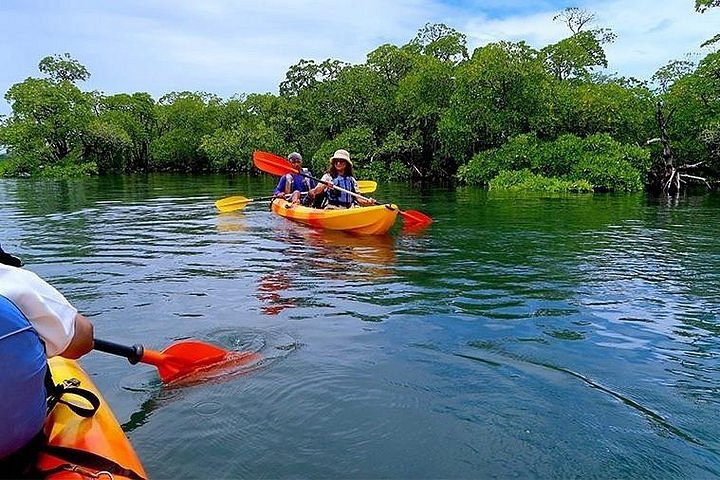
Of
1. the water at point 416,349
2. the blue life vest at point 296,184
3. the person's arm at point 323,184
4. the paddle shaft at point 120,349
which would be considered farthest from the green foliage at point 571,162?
the paddle shaft at point 120,349

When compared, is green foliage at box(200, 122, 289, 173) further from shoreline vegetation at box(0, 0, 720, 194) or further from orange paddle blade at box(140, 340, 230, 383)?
orange paddle blade at box(140, 340, 230, 383)

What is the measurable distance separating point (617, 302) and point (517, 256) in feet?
7.18

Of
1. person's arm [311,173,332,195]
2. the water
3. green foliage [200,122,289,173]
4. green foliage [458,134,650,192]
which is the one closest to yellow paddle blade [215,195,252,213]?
person's arm [311,173,332,195]

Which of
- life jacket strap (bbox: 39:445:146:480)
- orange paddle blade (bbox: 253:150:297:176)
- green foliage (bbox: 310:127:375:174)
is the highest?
green foliage (bbox: 310:127:375:174)

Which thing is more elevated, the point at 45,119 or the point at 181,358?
the point at 45,119

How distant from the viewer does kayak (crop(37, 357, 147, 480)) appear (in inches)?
72.0

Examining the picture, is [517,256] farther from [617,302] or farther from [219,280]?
[219,280]

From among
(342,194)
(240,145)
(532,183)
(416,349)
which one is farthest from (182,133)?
(416,349)

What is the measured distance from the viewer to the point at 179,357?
3.59 metres

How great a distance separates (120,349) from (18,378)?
1.40 metres

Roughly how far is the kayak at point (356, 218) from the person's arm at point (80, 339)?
21.6 feet

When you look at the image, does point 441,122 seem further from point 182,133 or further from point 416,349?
point 182,133

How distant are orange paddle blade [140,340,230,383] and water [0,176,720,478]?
0.14 meters

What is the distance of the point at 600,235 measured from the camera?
9.12 m
